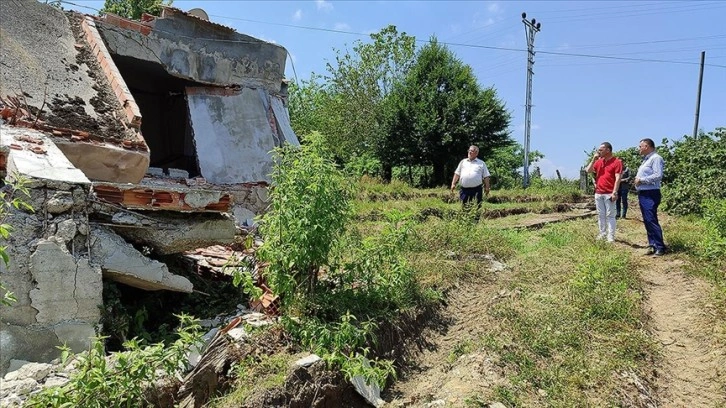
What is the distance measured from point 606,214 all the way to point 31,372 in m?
7.40

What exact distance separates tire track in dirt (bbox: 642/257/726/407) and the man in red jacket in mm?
1365

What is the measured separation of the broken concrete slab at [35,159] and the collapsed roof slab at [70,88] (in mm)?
883

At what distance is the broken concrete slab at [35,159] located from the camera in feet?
15.0

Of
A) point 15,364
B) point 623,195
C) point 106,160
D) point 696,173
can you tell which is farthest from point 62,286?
point 696,173

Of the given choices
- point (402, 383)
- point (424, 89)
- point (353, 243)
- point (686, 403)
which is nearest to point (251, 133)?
point (353, 243)

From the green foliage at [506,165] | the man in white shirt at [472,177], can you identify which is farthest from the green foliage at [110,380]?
the green foliage at [506,165]

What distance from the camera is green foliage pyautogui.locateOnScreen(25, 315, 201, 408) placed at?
3.36 metres

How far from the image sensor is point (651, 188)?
7.30 m

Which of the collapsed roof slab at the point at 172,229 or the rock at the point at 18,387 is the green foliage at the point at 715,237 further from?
the rock at the point at 18,387

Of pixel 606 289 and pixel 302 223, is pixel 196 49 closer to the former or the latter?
pixel 302 223

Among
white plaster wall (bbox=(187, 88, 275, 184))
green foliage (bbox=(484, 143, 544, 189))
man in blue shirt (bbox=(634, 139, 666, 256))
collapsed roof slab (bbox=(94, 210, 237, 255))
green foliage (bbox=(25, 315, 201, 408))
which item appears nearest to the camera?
green foliage (bbox=(25, 315, 201, 408))

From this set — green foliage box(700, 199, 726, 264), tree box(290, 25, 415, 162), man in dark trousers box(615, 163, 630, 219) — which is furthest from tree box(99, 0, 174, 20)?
green foliage box(700, 199, 726, 264)

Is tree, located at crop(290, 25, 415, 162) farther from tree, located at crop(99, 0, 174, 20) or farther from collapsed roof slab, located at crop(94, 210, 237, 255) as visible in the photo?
collapsed roof slab, located at crop(94, 210, 237, 255)

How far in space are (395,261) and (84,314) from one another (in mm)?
2839
